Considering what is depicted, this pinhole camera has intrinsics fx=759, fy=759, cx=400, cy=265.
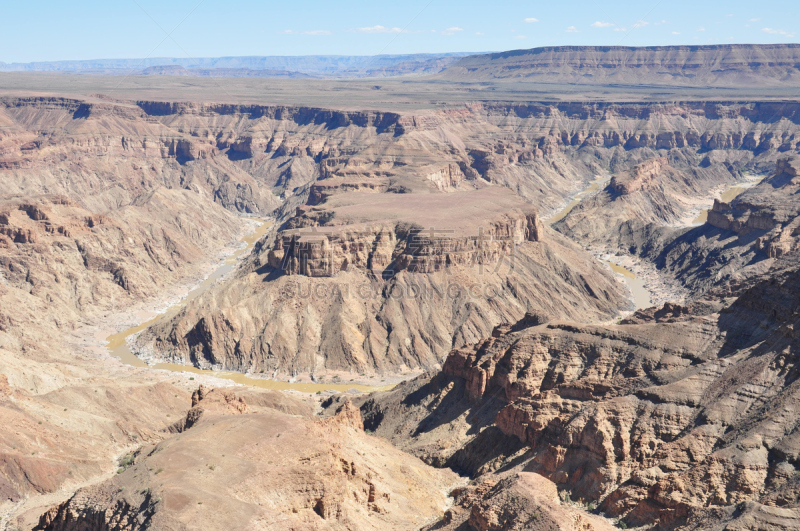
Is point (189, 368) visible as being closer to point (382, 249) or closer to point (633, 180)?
point (382, 249)

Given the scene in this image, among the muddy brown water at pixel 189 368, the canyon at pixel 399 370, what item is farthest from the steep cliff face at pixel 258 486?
the muddy brown water at pixel 189 368

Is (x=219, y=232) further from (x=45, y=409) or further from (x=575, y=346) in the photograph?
(x=575, y=346)

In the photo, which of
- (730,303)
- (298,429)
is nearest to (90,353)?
(298,429)

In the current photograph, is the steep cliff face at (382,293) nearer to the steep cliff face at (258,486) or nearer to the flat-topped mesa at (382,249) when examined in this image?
the flat-topped mesa at (382,249)

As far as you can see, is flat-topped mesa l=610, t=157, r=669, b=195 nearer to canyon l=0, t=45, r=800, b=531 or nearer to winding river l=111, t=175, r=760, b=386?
canyon l=0, t=45, r=800, b=531

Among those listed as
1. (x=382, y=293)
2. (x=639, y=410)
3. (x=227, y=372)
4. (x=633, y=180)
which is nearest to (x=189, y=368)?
(x=227, y=372)
